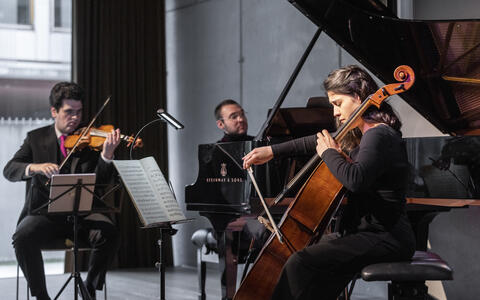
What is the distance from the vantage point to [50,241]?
3887 mm

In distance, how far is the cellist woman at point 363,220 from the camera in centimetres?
233

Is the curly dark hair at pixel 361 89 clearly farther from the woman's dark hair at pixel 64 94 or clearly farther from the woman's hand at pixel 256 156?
the woman's dark hair at pixel 64 94

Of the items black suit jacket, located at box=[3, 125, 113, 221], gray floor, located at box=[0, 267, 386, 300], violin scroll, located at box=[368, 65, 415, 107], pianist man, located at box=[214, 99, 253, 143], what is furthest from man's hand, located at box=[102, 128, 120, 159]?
violin scroll, located at box=[368, 65, 415, 107]

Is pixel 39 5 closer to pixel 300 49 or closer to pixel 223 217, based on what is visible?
pixel 300 49

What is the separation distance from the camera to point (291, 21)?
562 cm

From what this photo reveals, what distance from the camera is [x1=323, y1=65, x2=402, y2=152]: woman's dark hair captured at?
2.48 m

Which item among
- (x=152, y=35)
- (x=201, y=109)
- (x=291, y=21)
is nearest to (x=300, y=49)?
(x=291, y=21)

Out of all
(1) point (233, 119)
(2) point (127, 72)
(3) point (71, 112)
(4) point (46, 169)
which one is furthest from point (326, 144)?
(2) point (127, 72)

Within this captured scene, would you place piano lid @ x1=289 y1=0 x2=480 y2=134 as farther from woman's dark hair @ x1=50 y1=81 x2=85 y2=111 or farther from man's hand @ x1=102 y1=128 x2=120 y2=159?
woman's dark hair @ x1=50 y1=81 x2=85 y2=111

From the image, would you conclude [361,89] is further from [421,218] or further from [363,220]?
[421,218]

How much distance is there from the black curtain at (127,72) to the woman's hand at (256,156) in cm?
378

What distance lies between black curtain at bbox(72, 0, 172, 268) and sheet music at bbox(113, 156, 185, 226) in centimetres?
346

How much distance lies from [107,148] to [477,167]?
1.89m

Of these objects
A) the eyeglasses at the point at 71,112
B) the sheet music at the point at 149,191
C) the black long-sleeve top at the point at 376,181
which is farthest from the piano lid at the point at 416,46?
the eyeglasses at the point at 71,112
